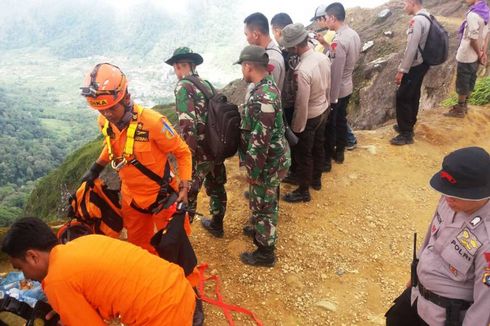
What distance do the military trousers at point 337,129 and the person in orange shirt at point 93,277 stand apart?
479cm

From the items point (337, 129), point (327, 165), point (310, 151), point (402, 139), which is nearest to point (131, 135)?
point (310, 151)

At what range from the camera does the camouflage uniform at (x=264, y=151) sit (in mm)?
4043

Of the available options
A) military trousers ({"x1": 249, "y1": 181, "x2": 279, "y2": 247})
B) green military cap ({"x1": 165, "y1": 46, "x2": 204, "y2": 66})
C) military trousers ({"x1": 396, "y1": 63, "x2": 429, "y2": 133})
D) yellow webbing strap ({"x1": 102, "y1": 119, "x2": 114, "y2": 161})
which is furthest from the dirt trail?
green military cap ({"x1": 165, "y1": 46, "x2": 204, "y2": 66})

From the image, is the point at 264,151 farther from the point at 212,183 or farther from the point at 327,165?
the point at 327,165

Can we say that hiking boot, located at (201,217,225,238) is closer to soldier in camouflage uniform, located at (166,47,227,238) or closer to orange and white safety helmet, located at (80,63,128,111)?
soldier in camouflage uniform, located at (166,47,227,238)

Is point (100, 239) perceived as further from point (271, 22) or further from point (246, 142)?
point (271, 22)

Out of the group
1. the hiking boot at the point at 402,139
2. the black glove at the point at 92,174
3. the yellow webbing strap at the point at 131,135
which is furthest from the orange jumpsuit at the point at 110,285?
the hiking boot at the point at 402,139

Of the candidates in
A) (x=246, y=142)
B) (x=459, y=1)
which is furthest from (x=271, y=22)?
(x=459, y=1)

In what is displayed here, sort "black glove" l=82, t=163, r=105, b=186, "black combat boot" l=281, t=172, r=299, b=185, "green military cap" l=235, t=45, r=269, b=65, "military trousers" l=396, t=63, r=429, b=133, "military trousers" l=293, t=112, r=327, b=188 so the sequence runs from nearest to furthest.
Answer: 1. "black glove" l=82, t=163, r=105, b=186
2. "green military cap" l=235, t=45, r=269, b=65
3. "military trousers" l=293, t=112, r=327, b=188
4. "black combat boot" l=281, t=172, r=299, b=185
5. "military trousers" l=396, t=63, r=429, b=133

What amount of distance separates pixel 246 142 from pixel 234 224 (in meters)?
1.62

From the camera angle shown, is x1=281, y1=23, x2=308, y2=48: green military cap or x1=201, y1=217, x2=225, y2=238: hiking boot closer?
x1=281, y1=23, x2=308, y2=48: green military cap

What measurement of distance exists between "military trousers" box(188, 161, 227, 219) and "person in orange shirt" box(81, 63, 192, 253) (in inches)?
22.1

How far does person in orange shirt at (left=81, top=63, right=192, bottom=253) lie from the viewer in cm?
332

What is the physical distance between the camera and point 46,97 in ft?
551
